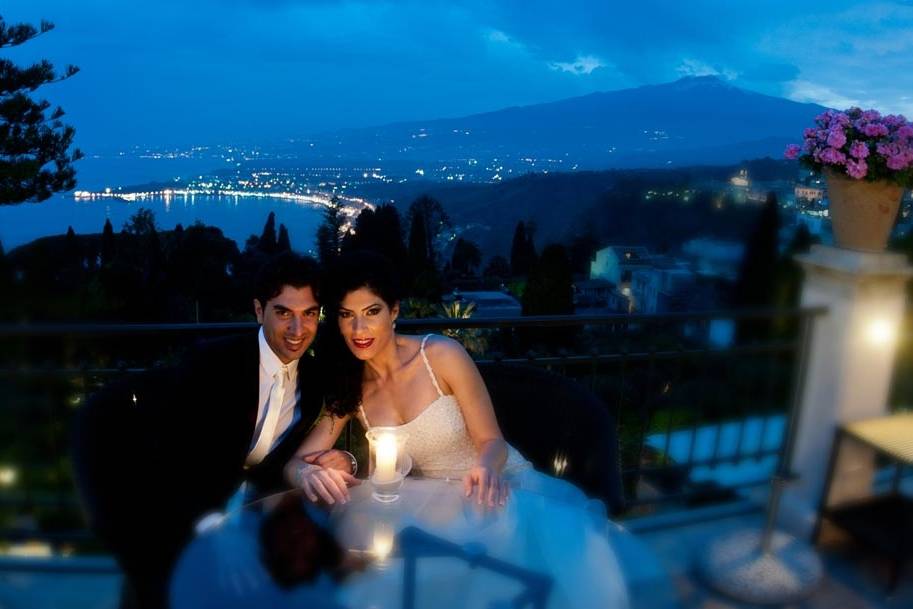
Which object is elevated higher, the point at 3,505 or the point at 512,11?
the point at 512,11

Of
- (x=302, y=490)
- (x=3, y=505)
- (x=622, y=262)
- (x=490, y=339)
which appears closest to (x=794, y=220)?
(x=302, y=490)

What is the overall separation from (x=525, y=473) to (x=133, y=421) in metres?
1.13

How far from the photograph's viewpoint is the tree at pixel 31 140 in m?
13.1

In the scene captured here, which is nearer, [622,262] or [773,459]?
[773,459]

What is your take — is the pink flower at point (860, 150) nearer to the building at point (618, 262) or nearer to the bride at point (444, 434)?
the bride at point (444, 434)

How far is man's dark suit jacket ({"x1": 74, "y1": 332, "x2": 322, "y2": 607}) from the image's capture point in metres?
1.41

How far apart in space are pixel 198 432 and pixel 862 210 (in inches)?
101

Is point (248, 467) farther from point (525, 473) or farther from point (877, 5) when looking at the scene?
point (877, 5)

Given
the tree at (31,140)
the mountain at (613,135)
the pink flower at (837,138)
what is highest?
the mountain at (613,135)

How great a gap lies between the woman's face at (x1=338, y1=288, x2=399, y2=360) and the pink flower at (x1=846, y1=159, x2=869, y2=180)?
1.85 metres

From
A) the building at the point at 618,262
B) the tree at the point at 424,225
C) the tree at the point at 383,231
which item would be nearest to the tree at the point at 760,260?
the building at the point at 618,262

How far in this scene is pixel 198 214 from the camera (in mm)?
36000

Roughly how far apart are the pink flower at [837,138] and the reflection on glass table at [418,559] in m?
1.79

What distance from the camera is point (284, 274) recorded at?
1.78 meters
